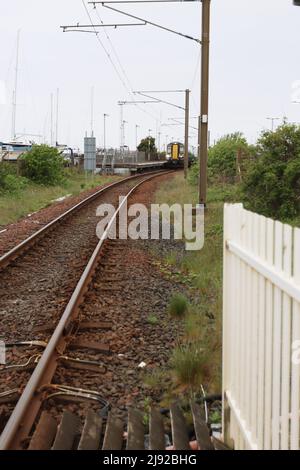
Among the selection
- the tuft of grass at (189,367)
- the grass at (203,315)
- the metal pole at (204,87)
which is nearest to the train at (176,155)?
the metal pole at (204,87)

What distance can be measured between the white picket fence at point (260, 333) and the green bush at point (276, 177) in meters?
10.1

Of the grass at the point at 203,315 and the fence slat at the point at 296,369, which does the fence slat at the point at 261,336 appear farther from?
the grass at the point at 203,315

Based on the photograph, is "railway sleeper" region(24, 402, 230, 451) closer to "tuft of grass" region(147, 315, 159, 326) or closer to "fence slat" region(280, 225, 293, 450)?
"fence slat" region(280, 225, 293, 450)

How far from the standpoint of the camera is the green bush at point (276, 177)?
13.8 m

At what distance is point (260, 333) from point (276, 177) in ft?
37.3

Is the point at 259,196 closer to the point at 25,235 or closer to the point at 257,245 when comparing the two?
the point at 25,235

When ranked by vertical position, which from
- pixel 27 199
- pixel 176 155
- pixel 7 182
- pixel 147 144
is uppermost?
pixel 147 144

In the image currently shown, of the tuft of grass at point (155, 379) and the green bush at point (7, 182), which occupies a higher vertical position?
the green bush at point (7, 182)

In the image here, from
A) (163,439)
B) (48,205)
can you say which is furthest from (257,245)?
(48,205)

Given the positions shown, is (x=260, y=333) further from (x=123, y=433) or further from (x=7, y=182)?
(x=7, y=182)

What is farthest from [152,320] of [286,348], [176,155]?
[176,155]

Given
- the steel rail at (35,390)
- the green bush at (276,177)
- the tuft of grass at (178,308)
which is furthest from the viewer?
the green bush at (276,177)

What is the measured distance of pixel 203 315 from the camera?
7.00 meters

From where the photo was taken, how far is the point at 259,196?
48.3ft
